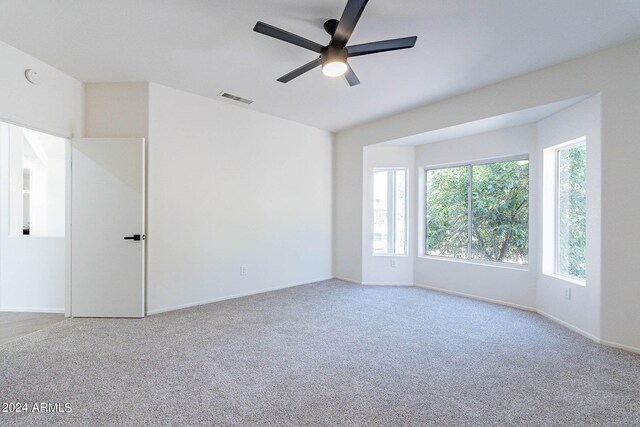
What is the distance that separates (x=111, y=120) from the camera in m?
3.72

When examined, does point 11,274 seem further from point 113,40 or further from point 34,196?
point 113,40

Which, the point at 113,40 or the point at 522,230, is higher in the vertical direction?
the point at 113,40

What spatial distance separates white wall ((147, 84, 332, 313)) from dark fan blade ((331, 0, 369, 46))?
8.36ft

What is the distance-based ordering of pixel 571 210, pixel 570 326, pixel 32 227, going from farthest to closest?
pixel 32 227, pixel 571 210, pixel 570 326

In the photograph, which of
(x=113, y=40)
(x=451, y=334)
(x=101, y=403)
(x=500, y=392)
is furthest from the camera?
(x=451, y=334)

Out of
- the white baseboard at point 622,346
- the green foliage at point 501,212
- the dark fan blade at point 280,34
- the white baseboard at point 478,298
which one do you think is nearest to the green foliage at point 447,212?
the green foliage at point 501,212

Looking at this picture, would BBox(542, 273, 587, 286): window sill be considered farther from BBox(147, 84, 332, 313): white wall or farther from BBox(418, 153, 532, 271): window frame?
BBox(147, 84, 332, 313): white wall

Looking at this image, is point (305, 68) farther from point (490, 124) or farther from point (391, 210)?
point (391, 210)

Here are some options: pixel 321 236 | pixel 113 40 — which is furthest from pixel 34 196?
pixel 321 236

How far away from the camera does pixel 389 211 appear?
5.50 m

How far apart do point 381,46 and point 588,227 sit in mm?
2861

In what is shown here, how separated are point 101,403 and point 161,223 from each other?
2.21 meters

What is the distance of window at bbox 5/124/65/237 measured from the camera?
3996 mm

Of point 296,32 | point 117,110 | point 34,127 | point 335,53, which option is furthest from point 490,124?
point 34,127
